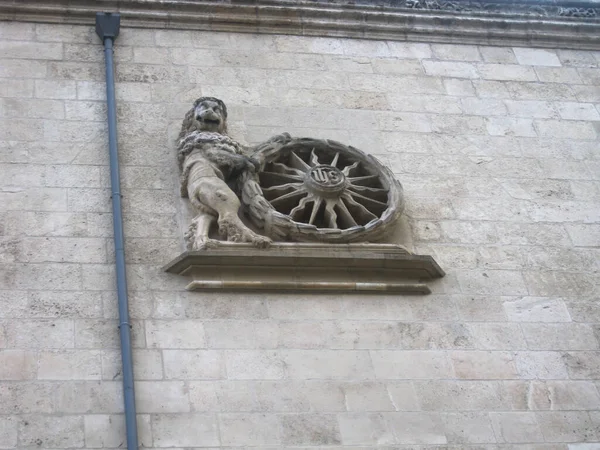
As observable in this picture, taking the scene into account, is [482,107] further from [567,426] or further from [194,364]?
[194,364]

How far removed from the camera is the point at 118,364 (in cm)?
740

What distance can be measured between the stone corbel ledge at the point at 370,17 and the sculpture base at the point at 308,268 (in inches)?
115

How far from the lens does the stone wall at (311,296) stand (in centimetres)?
737

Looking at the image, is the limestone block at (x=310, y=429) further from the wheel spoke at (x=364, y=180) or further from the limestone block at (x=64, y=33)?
the limestone block at (x=64, y=33)

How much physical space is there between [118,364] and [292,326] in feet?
4.10

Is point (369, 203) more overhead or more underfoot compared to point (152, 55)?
more underfoot

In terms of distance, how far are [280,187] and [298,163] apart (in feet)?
1.20

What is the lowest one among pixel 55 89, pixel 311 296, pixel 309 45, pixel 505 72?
pixel 311 296

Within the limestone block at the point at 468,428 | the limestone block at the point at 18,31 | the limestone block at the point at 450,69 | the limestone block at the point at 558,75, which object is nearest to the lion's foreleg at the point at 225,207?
the limestone block at the point at 468,428

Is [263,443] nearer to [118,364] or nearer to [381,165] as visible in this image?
[118,364]

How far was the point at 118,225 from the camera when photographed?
8180 millimetres

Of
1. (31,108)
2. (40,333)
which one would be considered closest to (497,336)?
(40,333)

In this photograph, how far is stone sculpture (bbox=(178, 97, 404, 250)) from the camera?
845 centimetres

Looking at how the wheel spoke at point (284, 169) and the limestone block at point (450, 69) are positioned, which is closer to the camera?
the wheel spoke at point (284, 169)
